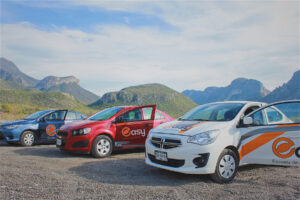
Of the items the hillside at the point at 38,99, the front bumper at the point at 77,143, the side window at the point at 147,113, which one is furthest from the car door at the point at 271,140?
the hillside at the point at 38,99

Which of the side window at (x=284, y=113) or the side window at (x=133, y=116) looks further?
the side window at (x=133, y=116)

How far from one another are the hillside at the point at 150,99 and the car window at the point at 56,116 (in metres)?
118

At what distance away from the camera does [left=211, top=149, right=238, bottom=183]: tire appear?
5.15 metres

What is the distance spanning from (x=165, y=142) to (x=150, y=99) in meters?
139

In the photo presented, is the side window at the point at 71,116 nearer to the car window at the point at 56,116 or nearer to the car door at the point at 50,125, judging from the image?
the car window at the point at 56,116

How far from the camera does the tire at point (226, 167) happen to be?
515 centimetres

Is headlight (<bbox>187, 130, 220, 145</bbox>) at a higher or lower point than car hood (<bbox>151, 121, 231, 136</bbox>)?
lower

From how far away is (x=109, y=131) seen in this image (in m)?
8.09

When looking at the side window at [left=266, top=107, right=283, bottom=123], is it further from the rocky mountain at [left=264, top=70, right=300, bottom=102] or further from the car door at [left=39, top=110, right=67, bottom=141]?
the rocky mountain at [left=264, top=70, right=300, bottom=102]

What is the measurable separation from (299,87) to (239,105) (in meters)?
132

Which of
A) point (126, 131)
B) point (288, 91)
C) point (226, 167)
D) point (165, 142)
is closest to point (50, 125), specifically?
point (126, 131)

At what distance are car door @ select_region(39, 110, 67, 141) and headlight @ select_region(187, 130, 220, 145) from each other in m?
7.50

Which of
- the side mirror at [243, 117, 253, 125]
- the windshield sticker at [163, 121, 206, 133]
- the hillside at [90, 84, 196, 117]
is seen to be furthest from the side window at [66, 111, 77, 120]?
the hillside at [90, 84, 196, 117]

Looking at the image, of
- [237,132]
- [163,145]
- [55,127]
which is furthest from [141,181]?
[55,127]
